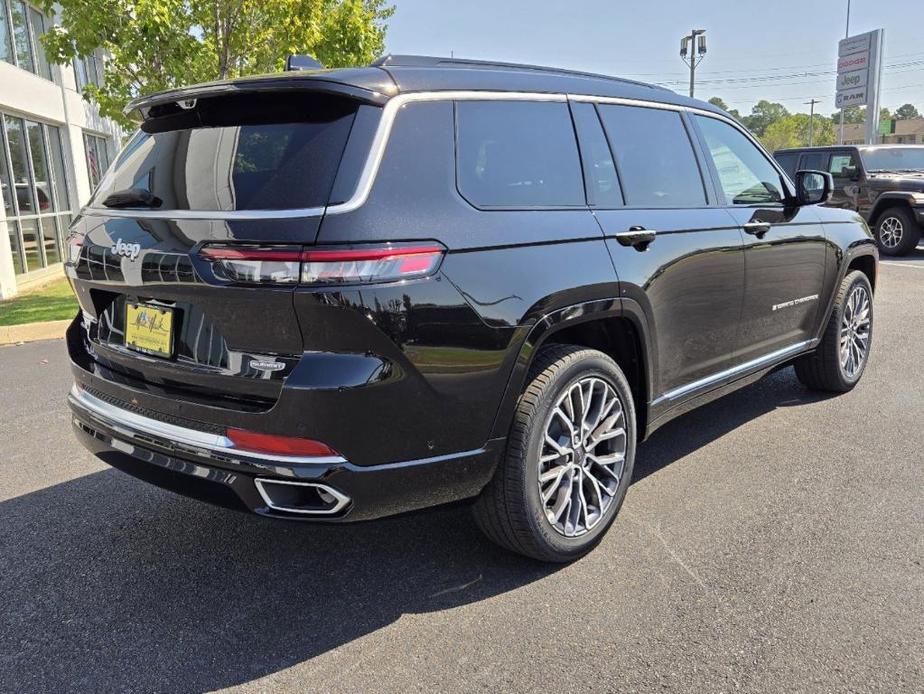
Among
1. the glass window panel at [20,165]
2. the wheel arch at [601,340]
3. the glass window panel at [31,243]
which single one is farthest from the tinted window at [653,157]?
the glass window panel at [31,243]

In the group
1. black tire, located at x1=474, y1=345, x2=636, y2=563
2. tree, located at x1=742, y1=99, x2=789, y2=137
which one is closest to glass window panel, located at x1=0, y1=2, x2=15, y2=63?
black tire, located at x1=474, y1=345, x2=636, y2=563

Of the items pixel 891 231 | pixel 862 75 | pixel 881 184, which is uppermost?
pixel 862 75

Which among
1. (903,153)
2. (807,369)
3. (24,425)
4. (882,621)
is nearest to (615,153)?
(882,621)

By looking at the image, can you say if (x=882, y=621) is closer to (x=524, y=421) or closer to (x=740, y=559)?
(x=740, y=559)

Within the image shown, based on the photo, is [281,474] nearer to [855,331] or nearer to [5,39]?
[855,331]

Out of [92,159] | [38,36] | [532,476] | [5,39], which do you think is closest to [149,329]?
[532,476]

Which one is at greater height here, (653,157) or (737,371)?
(653,157)

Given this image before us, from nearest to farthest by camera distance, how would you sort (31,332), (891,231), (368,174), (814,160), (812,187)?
(368,174)
(812,187)
(31,332)
(891,231)
(814,160)

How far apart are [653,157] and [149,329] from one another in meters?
2.32

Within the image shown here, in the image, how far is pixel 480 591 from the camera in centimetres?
283

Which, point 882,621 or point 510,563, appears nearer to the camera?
point 882,621

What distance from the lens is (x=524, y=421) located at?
2707mm

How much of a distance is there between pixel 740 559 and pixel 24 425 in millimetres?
4318

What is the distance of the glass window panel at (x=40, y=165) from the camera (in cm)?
1345
